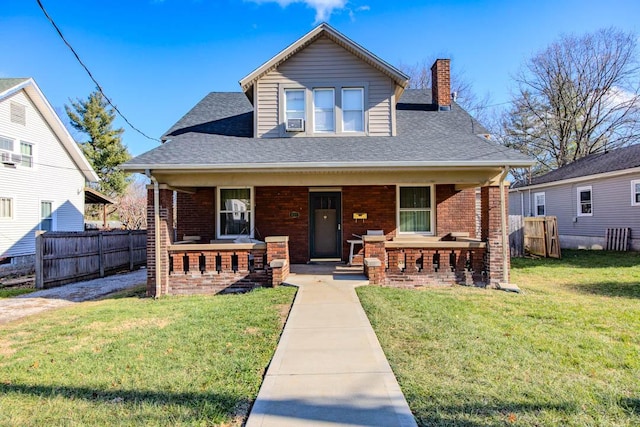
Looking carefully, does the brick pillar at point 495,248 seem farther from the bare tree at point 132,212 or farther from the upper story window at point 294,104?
the bare tree at point 132,212

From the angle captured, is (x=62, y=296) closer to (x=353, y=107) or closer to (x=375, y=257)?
(x=375, y=257)

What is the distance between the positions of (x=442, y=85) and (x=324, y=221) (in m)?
5.77

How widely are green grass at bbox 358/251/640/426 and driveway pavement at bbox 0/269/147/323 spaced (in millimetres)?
6679

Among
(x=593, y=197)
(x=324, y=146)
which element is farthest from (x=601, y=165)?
(x=324, y=146)

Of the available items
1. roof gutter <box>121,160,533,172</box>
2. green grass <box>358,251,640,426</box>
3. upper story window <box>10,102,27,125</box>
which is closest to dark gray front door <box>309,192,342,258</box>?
roof gutter <box>121,160,533,172</box>

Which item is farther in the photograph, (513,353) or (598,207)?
(598,207)

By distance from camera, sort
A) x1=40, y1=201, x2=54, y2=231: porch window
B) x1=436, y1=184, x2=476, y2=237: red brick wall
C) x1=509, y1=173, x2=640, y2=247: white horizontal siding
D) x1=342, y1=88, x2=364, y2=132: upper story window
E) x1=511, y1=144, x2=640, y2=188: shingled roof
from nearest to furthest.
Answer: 1. x1=342, y1=88, x2=364, y2=132: upper story window
2. x1=436, y1=184, x2=476, y2=237: red brick wall
3. x1=509, y1=173, x2=640, y2=247: white horizontal siding
4. x1=511, y1=144, x2=640, y2=188: shingled roof
5. x1=40, y1=201, x2=54, y2=231: porch window

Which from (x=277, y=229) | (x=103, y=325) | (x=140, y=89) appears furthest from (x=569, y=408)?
(x=140, y=89)

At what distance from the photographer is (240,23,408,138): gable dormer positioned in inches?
398

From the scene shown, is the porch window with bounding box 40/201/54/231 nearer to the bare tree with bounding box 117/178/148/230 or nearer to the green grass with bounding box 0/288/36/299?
the green grass with bounding box 0/288/36/299

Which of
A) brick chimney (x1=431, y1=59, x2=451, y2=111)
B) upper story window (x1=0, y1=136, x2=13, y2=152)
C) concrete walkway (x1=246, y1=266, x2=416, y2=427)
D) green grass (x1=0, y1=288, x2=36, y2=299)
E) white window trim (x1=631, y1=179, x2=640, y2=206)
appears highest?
brick chimney (x1=431, y1=59, x2=451, y2=111)

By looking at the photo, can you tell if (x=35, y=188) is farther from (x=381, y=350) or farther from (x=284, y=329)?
(x=381, y=350)

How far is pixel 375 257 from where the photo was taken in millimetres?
8242

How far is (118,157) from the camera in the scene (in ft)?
103
